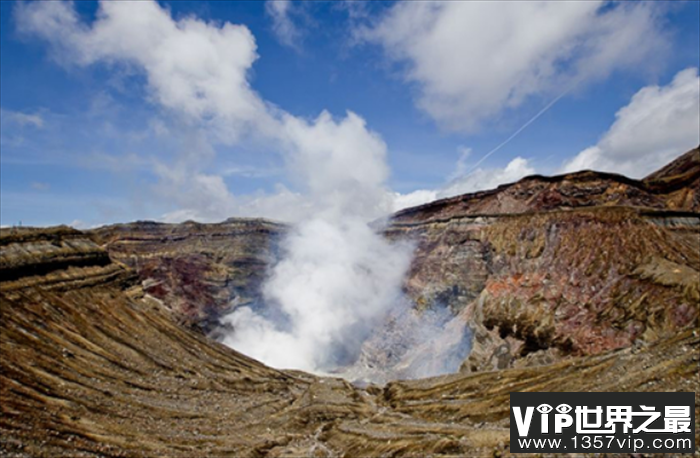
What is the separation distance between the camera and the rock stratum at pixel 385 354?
32969 mm

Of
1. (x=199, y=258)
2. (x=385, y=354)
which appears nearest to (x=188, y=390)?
(x=385, y=354)

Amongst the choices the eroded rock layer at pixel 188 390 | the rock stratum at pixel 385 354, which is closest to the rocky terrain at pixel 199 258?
the rock stratum at pixel 385 354

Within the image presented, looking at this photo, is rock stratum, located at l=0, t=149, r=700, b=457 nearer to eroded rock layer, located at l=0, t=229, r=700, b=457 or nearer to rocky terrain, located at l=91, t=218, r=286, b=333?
eroded rock layer, located at l=0, t=229, r=700, b=457

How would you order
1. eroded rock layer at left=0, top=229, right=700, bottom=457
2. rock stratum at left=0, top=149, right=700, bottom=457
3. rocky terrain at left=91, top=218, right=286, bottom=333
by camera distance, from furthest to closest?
1. rocky terrain at left=91, top=218, right=286, bottom=333
2. rock stratum at left=0, top=149, right=700, bottom=457
3. eroded rock layer at left=0, top=229, right=700, bottom=457

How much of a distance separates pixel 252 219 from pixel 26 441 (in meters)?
101

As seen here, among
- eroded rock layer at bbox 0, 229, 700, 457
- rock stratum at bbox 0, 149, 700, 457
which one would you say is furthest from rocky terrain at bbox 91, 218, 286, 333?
eroded rock layer at bbox 0, 229, 700, 457

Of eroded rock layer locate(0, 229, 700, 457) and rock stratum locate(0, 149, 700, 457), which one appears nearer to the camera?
eroded rock layer locate(0, 229, 700, 457)

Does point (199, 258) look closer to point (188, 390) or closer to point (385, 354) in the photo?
point (385, 354)

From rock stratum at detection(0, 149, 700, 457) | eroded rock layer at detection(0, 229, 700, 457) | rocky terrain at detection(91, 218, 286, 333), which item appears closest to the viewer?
eroded rock layer at detection(0, 229, 700, 457)

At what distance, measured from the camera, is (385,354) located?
277 ft

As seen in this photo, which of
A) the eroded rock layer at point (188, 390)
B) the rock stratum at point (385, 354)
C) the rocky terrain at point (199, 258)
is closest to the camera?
the eroded rock layer at point (188, 390)

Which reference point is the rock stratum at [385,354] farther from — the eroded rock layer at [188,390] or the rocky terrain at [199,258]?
the rocky terrain at [199,258]

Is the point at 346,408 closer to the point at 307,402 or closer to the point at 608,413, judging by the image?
the point at 307,402

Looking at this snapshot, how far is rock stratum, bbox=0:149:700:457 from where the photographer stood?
108ft
